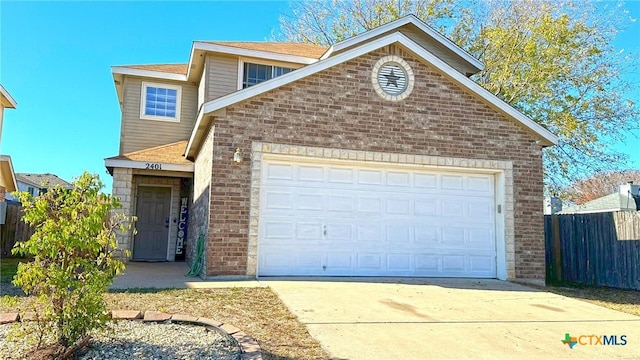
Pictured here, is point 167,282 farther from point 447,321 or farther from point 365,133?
point 447,321

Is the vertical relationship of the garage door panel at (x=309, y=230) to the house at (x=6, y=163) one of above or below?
below

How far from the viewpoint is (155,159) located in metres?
12.6

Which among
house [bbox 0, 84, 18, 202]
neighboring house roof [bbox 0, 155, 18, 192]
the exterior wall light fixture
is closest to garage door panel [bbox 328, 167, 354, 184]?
the exterior wall light fixture

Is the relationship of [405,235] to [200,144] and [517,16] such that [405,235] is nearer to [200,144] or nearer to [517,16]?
[200,144]

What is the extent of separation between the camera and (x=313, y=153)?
9234mm

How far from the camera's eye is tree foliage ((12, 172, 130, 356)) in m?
3.88

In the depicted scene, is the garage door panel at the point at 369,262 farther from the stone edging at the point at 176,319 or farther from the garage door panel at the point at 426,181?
the stone edging at the point at 176,319

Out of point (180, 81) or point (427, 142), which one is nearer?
point (427, 142)

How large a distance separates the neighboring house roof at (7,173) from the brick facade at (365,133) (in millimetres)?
13421

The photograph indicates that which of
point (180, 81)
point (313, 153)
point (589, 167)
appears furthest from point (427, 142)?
point (589, 167)

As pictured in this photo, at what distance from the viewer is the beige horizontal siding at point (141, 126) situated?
46.0 feet

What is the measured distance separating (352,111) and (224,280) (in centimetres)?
432

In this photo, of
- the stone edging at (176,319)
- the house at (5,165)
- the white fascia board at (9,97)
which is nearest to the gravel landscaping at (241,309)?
the stone edging at (176,319)

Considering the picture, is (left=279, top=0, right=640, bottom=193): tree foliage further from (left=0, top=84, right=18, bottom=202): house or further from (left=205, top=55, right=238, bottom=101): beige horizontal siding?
(left=0, top=84, right=18, bottom=202): house
